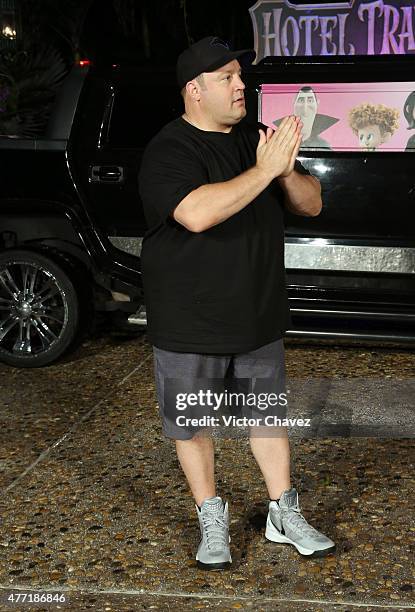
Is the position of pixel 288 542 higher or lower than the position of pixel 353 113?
lower

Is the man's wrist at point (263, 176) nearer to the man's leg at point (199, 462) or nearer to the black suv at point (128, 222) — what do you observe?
the man's leg at point (199, 462)

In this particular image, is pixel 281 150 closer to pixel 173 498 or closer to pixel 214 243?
pixel 214 243

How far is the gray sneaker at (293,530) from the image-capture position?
3.75 meters

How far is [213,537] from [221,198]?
1215 mm

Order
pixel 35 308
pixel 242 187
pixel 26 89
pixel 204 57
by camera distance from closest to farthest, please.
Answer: pixel 242 187
pixel 204 57
pixel 35 308
pixel 26 89

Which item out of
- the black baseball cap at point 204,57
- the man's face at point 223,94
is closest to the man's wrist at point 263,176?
the man's face at point 223,94

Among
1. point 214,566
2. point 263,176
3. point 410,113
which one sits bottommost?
point 214,566

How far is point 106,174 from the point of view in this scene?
6.31 m

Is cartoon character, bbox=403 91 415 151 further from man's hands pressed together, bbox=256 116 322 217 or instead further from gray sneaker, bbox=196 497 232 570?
gray sneaker, bbox=196 497 232 570

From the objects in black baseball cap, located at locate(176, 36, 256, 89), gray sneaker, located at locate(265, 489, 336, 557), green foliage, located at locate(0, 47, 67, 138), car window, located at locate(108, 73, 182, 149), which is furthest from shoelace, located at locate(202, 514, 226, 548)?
green foliage, located at locate(0, 47, 67, 138)

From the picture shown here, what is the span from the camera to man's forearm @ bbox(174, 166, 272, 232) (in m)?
3.32

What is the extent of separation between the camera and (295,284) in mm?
6109

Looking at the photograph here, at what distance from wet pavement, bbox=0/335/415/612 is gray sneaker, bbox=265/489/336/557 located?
0.14 ft

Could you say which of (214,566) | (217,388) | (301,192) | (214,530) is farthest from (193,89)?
(214,566)
